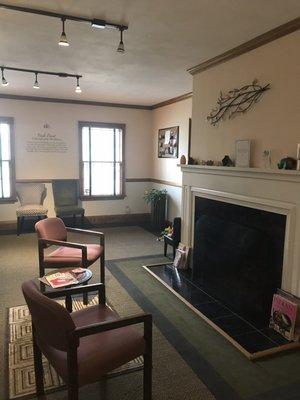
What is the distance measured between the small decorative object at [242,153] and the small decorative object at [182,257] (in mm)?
1287

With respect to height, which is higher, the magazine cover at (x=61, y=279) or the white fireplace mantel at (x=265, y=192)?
the white fireplace mantel at (x=265, y=192)

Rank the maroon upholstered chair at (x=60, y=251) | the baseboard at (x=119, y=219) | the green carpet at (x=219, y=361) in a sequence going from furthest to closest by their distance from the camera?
the baseboard at (x=119, y=219)
the maroon upholstered chair at (x=60, y=251)
the green carpet at (x=219, y=361)

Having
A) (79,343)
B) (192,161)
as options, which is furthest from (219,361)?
(192,161)

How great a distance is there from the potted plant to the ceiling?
7.20 feet

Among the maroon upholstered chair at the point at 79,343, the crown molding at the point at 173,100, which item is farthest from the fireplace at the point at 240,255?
the crown molding at the point at 173,100

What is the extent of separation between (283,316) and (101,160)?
4837mm

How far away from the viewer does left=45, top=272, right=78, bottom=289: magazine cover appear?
7.52ft

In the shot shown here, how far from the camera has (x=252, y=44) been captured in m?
2.84

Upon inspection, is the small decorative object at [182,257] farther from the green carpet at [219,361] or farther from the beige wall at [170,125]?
the beige wall at [170,125]

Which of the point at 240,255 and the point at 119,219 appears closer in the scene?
the point at 240,255

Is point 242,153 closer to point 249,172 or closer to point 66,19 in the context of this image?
point 249,172

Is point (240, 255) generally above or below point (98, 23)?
below

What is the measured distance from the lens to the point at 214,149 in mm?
3467

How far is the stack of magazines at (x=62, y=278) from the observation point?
230 cm
